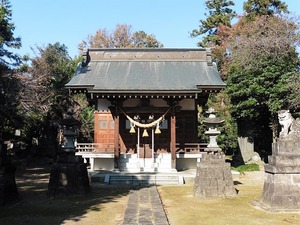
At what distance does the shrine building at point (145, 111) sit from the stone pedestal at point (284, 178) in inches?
323

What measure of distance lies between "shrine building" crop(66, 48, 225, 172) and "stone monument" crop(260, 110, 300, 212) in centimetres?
808

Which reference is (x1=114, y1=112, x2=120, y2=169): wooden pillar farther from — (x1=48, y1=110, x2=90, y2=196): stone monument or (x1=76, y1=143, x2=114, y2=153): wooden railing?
(x1=48, y1=110, x2=90, y2=196): stone monument

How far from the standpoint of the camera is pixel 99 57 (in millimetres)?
22125

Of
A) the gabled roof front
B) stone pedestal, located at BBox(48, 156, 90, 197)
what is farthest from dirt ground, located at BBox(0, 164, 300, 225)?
the gabled roof front

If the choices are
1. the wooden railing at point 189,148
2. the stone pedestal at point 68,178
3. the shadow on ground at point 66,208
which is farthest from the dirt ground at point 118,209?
the wooden railing at point 189,148

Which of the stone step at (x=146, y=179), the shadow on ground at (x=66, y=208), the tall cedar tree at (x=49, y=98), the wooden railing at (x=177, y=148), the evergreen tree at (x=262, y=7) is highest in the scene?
the evergreen tree at (x=262, y=7)

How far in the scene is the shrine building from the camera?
17.8 metres

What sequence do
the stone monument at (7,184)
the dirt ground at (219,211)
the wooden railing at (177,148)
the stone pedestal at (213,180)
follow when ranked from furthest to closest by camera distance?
the wooden railing at (177,148) → the stone pedestal at (213,180) → the stone monument at (7,184) → the dirt ground at (219,211)

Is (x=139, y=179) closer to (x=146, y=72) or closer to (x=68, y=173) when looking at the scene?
(x=68, y=173)

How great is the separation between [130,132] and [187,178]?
4.08 metres

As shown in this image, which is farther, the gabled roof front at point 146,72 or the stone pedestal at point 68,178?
the gabled roof front at point 146,72

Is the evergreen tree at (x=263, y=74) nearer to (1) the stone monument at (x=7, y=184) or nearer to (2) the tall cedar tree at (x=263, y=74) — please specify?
(2) the tall cedar tree at (x=263, y=74)

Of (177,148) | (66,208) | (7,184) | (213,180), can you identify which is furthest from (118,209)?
(177,148)

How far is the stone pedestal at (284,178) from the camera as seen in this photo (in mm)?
9141
